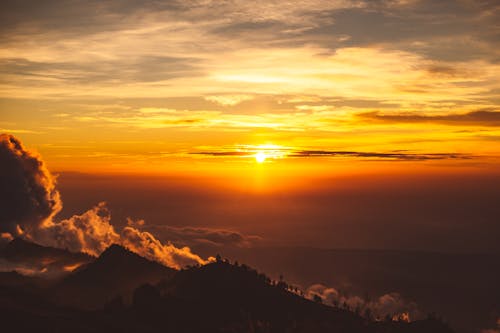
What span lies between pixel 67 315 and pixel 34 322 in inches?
773

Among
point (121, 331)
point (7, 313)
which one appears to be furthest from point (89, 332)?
point (7, 313)

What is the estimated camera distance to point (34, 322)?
17925cm

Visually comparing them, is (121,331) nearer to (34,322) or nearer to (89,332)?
(89,332)

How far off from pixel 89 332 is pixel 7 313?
32002mm

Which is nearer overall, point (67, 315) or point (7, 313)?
point (7, 313)

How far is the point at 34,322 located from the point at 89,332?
65.7 ft

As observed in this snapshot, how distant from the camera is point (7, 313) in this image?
7210 inches

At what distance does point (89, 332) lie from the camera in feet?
587

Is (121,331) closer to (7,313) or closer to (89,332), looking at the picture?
(89,332)

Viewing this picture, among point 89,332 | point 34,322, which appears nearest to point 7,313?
point 34,322

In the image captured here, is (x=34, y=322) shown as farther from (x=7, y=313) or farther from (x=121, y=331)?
(x=121, y=331)

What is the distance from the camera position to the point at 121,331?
188m

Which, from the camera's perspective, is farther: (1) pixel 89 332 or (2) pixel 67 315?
(2) pixel 67 315

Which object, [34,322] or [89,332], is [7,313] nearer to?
[34,322]
